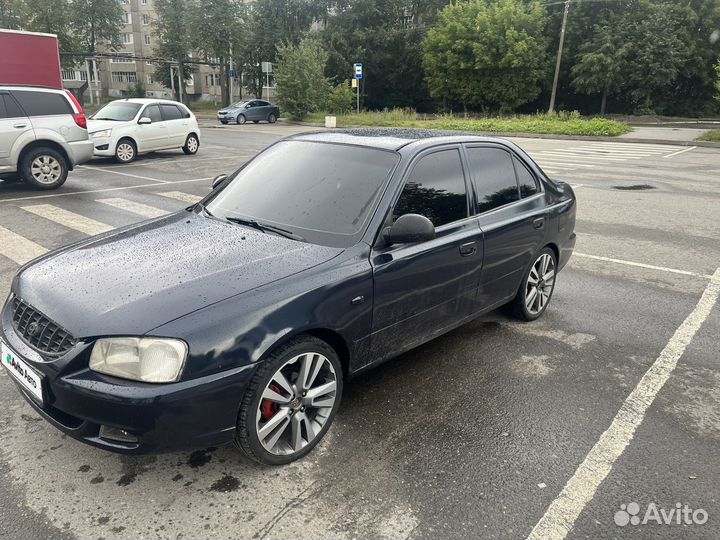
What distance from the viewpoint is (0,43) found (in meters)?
14.8

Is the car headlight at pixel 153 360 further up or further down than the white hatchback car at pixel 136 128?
further down

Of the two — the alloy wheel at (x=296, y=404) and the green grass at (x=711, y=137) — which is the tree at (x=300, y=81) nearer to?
the green grass at (x=711, y=137)

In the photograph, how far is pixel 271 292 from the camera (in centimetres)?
288

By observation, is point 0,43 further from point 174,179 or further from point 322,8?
point 322,8

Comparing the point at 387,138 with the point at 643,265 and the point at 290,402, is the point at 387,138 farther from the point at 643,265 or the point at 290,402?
the point at 643,265

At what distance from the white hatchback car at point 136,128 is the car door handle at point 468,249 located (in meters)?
13.6

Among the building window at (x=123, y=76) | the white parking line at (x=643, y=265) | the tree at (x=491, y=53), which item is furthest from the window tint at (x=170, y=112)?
the building window at (x=123, y=76)

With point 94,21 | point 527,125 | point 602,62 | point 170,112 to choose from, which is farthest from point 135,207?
point 94,21

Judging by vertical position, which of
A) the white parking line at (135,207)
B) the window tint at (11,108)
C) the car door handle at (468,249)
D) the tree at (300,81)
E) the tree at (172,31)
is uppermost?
the tree at (172,31)

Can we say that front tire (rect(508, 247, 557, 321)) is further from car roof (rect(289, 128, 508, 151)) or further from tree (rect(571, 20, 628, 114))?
tree (rect(571, 20, 628, 114))

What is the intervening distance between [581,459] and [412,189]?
6.18ft

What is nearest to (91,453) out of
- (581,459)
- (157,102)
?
(581,459)

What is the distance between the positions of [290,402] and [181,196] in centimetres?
851

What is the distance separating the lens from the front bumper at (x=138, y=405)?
255 centimetres
